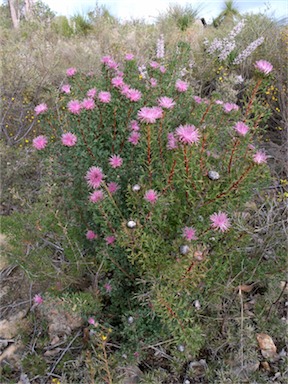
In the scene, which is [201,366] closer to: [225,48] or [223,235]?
[223,235]

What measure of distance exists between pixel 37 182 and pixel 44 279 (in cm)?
162

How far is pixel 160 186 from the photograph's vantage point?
1.50 meters

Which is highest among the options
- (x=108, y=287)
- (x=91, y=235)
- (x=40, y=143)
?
(x=40, y=143)

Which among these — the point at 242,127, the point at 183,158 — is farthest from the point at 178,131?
the point at 242,127

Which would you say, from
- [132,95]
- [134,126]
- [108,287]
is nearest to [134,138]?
[134,126]

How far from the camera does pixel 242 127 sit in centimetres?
132

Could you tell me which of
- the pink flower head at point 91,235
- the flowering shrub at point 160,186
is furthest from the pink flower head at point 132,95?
the pink flower head at point 91,235

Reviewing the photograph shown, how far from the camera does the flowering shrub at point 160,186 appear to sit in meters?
1.38

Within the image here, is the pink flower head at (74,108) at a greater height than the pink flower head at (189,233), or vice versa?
the pink flower head at (74,108)

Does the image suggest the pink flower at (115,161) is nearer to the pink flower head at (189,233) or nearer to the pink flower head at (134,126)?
the pink flower head at (134,126)

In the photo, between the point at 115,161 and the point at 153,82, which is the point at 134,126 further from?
the point at 153,82

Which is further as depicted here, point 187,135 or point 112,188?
point 112,188

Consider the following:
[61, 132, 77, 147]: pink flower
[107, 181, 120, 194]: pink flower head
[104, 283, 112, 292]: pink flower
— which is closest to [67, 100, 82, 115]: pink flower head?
[61, 132, 77, 147]: pink flower

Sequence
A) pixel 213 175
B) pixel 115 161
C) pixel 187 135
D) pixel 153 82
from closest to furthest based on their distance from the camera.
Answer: pixel 187 135, pixel 213 175, pixel 115 161, pixel 153 82
